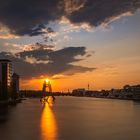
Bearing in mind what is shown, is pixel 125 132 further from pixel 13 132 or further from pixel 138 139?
pixel 13 132

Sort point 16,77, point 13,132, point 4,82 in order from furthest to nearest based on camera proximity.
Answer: point 16,77 < point 4,82 < point 13,132

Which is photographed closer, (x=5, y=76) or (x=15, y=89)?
(x=5, y=76)

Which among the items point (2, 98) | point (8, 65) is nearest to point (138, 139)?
point (2, 98)

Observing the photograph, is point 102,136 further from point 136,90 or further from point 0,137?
point 136,90

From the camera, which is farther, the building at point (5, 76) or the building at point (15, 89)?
the building at point (15, 89)

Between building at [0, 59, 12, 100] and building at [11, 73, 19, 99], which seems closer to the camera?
building at [0, 59, 12, 100]

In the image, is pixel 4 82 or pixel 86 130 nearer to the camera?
pixel 86 130

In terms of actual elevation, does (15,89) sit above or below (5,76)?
below

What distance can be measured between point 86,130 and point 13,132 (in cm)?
715

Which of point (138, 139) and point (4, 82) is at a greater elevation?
point (4, 82)

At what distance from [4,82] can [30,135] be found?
343ft

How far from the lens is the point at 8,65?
144750 mm

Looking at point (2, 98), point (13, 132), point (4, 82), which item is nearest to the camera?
point (13, 132)

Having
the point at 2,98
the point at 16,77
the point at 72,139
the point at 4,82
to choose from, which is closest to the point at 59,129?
the point at 72,139
